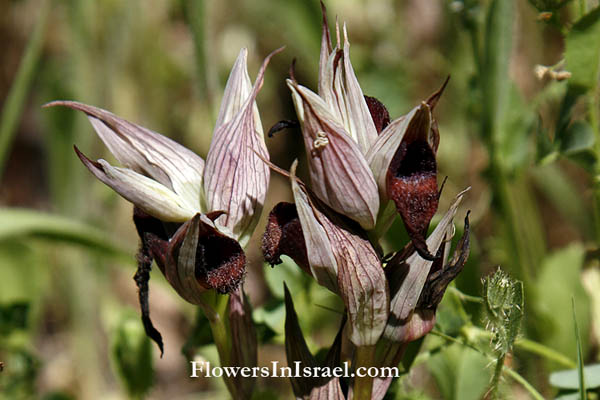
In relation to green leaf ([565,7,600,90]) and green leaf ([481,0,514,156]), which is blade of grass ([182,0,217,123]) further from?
green leaf ([565,7,600,90])

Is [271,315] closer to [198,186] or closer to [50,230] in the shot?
[198,186]

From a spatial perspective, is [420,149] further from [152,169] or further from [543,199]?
[543,199]

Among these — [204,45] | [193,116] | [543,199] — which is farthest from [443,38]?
[204,45]

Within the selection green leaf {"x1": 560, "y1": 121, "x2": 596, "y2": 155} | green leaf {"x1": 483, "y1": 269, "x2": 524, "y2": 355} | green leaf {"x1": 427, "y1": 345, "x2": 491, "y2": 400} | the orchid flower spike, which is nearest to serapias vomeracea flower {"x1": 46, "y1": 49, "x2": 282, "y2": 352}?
the orchid flower spike

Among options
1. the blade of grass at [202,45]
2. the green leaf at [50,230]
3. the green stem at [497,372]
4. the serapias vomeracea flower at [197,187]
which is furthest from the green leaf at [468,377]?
the green leaf at [50,230]

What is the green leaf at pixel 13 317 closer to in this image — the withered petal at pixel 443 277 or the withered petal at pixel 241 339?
the withered petal at pixel 241 339
